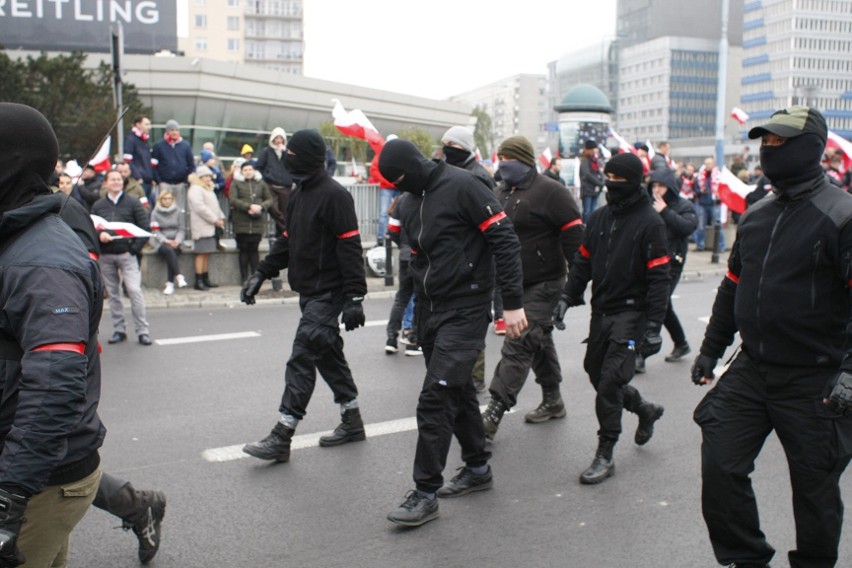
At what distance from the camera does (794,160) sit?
3.55 metres

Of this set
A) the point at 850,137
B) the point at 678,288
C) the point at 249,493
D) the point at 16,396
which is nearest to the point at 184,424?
the point at 249,493

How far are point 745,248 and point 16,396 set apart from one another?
2839 millimetres

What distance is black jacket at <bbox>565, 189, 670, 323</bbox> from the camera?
5.25m

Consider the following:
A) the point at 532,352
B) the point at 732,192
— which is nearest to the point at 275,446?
the point at 532,352

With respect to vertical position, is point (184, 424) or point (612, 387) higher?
point (612, 387)

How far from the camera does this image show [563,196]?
654 centimetres

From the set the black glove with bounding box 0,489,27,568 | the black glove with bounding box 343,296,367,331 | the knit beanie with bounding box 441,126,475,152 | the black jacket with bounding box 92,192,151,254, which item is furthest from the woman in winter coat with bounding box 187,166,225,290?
the black glove with bounding box 0,489,27,568

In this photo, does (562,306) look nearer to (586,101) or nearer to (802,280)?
(802,280)

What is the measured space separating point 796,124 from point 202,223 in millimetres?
10683

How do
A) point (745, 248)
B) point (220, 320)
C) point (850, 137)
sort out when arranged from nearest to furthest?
1. point (745, 248)
2. point (220, 320)
3. point (850, 137)

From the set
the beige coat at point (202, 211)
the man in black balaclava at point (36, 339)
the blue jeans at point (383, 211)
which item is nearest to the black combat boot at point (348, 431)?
the man in black balaclava at point (36, 339)

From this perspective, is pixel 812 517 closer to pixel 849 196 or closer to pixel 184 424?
pixel 849 196

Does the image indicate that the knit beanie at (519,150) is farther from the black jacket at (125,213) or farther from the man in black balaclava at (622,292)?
the black jacket at (125,213)

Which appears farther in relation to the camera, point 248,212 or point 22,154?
point 248,212
